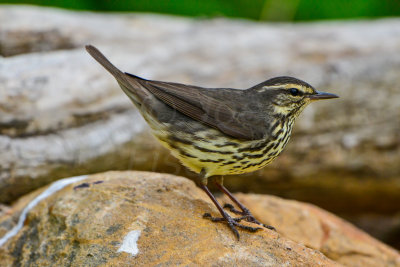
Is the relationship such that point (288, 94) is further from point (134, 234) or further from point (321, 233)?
point (134, 234)

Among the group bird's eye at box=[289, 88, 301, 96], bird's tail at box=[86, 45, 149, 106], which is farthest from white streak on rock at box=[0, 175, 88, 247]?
bird's eye at box=[289, 88, 301, 96]

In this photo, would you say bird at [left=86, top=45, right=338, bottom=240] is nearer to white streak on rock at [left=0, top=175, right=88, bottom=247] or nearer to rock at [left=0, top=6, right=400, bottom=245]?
white streak on rock at [left=0, top=175, right=88, bottom=247]

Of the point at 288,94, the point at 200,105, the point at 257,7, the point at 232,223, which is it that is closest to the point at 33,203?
the point at 200,105

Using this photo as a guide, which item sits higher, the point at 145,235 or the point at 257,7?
the point at 257,7

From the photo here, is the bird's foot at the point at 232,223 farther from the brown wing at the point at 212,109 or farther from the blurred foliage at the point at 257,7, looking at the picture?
the blurred foliage at the point at 257,7

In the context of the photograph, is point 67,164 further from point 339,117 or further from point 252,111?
point 339,117

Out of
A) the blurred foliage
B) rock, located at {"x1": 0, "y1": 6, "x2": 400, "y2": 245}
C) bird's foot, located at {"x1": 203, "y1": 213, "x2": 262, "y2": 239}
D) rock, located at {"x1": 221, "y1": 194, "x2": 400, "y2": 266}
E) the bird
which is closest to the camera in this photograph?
bird's foot, located at {"x1": 203, "y1": 213, "x2": 262, "y2": 239}
